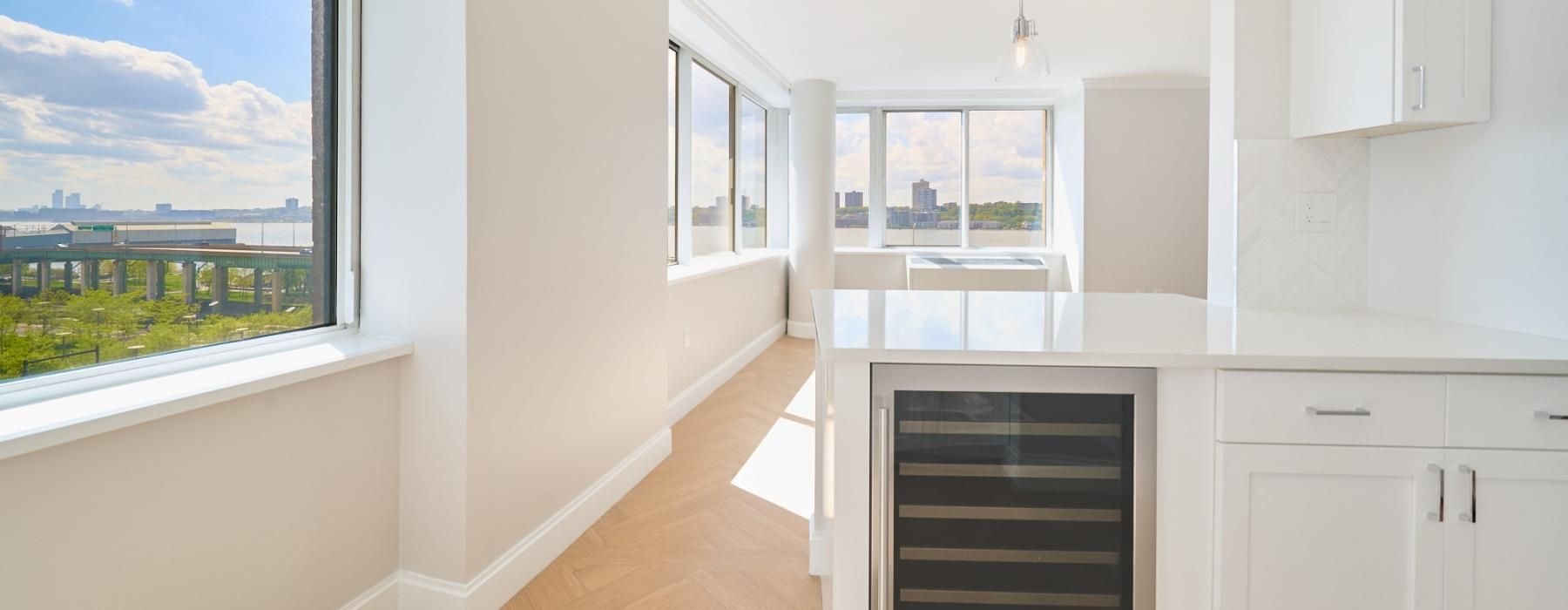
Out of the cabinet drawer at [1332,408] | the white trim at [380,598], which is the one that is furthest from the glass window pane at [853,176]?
the cabinet drawer at [1332,408]

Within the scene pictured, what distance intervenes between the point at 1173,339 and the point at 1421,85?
2.52 feet

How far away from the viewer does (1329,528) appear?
1.42m

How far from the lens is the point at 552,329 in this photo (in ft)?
7.79

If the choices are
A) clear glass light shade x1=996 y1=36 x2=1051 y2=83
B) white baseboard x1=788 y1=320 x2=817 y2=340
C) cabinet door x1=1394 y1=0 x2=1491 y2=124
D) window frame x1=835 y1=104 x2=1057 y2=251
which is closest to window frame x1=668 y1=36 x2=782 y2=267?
white baseboard x1=788 y1=320 x2=817 y2=340

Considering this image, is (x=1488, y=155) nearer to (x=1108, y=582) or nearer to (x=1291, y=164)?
(x=1291, y=164)

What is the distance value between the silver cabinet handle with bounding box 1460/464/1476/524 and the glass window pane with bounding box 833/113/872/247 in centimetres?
667

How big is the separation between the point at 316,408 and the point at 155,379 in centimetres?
30

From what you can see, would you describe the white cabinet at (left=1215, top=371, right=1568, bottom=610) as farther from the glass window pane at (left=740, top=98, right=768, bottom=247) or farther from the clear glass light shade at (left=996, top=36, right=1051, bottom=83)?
the glass window pane at (left=740, top=98, right=768, bottom=247)

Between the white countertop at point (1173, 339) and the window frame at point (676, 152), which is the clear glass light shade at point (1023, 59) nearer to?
the white countertop at point (1173, 339)

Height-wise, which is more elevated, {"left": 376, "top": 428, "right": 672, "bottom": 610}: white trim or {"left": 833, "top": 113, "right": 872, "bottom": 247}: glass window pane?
{"left": 833, "top": 113, "right": 872, "bottom": 247}: glass window pane

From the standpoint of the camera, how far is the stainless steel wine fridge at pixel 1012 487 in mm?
1495

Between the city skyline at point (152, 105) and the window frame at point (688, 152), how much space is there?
3159mm

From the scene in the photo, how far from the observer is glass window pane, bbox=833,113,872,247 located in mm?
7945

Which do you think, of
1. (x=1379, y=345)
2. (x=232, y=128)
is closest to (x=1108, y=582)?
(x=1379, y=345)
